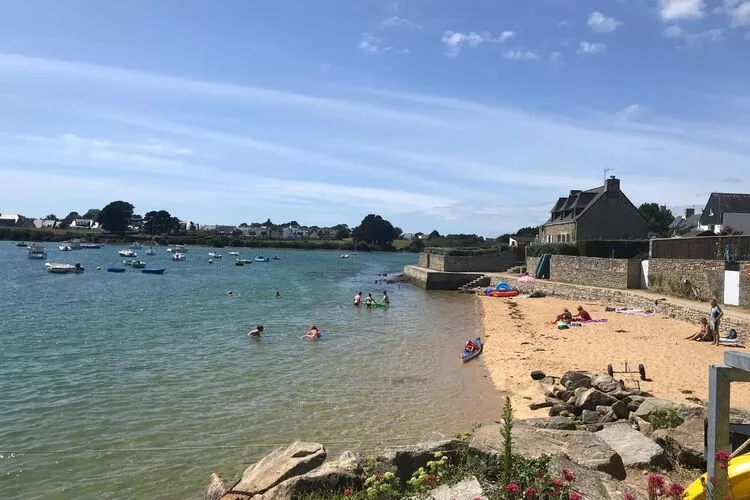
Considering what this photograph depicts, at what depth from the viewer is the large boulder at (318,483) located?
676 centimetres

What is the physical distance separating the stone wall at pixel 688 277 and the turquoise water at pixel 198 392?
10035 millimetres

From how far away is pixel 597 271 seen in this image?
3641cm

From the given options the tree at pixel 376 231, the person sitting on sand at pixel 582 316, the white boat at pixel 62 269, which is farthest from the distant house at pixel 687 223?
the tree at pixel 376 231

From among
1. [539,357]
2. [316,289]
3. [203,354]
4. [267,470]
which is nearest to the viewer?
[267,470]

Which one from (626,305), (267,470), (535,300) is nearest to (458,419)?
(267,470)

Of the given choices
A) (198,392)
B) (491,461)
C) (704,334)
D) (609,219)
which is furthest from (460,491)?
(609,219)

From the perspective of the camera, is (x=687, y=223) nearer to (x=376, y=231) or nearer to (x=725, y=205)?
(x=725, y=205)

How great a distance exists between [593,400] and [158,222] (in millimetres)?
174872

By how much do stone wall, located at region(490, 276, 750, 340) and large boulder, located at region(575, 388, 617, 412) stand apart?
10.7 metres

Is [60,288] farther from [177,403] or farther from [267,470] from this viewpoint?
[267,470]

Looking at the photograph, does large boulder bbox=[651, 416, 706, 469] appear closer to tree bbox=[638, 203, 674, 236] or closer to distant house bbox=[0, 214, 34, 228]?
tree bbox=[638, 203, 674, 236]

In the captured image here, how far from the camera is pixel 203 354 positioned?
20.9 meters

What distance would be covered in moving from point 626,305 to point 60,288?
45232mm

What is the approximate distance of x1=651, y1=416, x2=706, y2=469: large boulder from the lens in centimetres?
725
